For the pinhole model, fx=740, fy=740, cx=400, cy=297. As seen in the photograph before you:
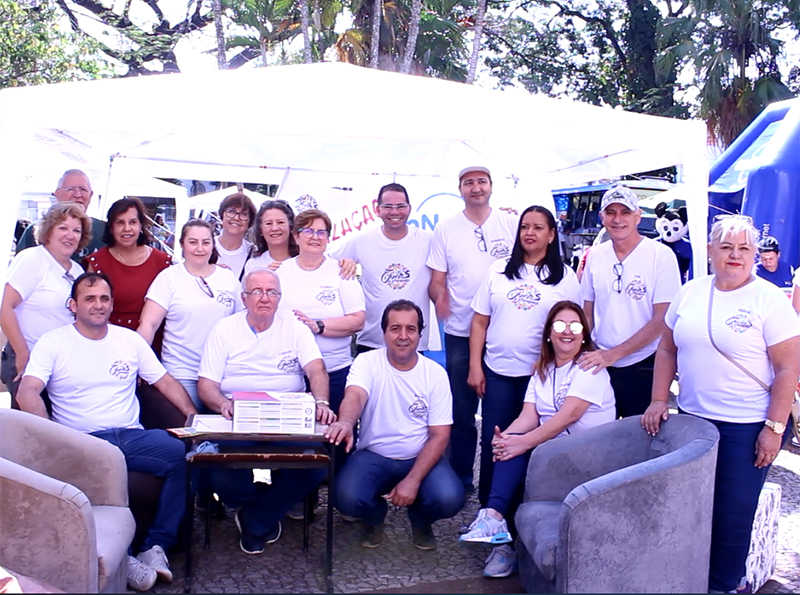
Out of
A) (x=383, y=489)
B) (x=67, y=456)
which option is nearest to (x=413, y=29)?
(x=383, y=489)

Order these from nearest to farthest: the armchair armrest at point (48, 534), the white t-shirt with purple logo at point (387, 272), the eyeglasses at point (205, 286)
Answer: the armchair armrest at point (48, 534)
the eyeglasses at point (205, 286)
the white t-shirt with purple logo at point (387, 272)

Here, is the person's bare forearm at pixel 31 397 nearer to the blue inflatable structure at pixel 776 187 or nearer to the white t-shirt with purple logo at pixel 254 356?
the white t-shirt with purple logo at pixel 254 356

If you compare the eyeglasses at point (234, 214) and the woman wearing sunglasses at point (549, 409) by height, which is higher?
the eyeglasses at point (234, 214)

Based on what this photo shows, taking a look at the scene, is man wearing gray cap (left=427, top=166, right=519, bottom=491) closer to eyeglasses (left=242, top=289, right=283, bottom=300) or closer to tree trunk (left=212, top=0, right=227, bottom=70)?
eyeglasses (left=242, top=289, right=283, bottom=300)

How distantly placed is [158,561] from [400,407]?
52.4 inches

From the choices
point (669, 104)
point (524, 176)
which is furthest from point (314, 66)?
point (669, 104)

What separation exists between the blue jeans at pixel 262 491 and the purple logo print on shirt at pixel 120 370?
62 cm

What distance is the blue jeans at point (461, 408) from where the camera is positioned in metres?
4.39

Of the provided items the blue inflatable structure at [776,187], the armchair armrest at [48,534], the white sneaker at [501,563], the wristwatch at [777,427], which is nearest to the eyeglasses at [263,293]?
the armchair armrest at [48,534]

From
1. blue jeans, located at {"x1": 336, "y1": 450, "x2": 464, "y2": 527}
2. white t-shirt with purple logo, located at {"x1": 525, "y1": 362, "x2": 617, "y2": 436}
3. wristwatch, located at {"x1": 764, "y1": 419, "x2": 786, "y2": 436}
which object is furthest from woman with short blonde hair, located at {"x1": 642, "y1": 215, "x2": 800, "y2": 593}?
blue jeans, located at {"x1": 336, "y1": 450, "x2": 464, "y2": 527}

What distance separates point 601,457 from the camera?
3.41 meters

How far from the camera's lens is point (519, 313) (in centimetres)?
386

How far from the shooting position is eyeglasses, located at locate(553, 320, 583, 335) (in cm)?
363

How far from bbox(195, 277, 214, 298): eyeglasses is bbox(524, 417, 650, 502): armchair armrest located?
1.91 m
